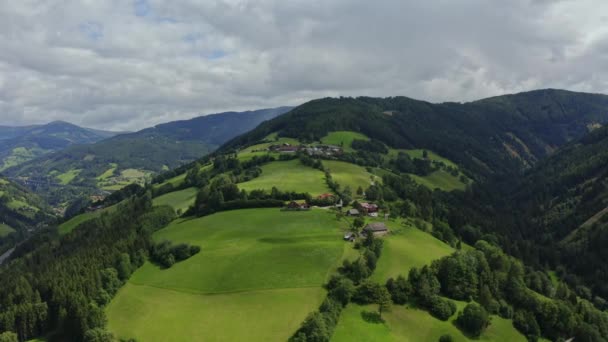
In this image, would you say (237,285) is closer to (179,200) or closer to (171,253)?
(171,253)

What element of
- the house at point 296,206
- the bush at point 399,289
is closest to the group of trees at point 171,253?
the house at point 296,206

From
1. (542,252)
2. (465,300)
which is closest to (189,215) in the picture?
(465,300)

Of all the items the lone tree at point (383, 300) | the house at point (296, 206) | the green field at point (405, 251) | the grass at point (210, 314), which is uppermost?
the house at point (296, 206)

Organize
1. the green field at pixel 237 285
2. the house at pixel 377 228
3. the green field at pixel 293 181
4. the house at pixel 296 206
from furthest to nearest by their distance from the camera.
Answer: the green field at pixel 293 181 < the house at pixel 296 206 < the house at pixel 377 228 < the green field at pixel 237 285

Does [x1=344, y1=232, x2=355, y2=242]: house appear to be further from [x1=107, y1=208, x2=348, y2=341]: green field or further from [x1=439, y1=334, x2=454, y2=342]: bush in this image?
[x1=439, y1=334, x2=454, y2=342]: bush

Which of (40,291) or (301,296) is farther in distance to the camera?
(40,291)

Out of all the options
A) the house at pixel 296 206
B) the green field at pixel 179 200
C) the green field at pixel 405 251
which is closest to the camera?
the green field at pixel 405 251

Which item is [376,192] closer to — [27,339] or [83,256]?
[83,256]

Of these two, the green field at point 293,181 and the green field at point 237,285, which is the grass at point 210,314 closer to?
A: the green field at point 237,285
